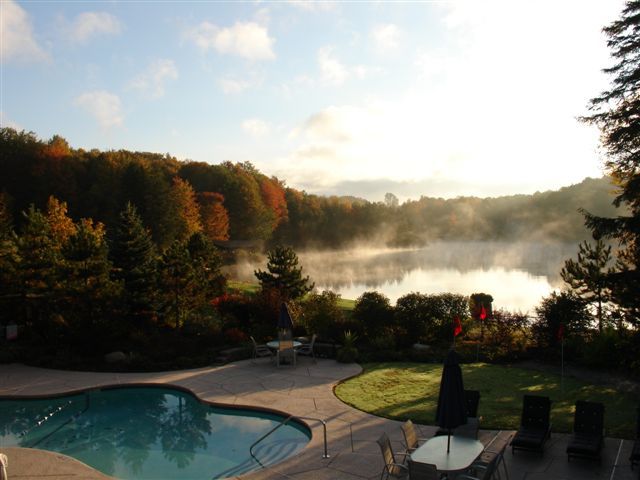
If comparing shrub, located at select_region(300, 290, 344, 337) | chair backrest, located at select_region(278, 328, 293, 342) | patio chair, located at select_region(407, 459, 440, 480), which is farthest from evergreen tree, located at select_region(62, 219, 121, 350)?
patio chair, located at select_region(407, 459, 440, 480)

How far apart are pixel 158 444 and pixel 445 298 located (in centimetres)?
1266

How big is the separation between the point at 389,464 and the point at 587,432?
4.01m

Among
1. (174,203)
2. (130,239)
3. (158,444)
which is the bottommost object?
(158,444)

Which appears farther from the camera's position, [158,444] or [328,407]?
[328,407]

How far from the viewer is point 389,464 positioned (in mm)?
8570

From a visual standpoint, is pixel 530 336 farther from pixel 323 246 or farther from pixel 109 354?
pixel 323 246

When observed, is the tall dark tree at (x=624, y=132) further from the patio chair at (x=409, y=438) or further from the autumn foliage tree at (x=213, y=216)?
the autumn foliage tree at (x=213, y=216)

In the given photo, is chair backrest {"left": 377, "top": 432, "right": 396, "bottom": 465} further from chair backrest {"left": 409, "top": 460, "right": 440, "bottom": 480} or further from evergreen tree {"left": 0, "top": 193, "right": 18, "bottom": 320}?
evergreen tree {"left": 0, "top": 193, "right": 18, "bottom": 320}

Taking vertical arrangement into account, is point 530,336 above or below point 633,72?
below

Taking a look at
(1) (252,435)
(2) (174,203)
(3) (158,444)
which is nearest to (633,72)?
(1) (252,435)

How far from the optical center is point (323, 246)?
95875mm

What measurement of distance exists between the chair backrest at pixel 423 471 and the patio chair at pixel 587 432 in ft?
10.7

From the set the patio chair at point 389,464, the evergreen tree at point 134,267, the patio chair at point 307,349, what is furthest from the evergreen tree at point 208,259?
the patio chair at point 389,464

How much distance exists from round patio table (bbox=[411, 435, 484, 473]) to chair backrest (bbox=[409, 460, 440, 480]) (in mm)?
282
